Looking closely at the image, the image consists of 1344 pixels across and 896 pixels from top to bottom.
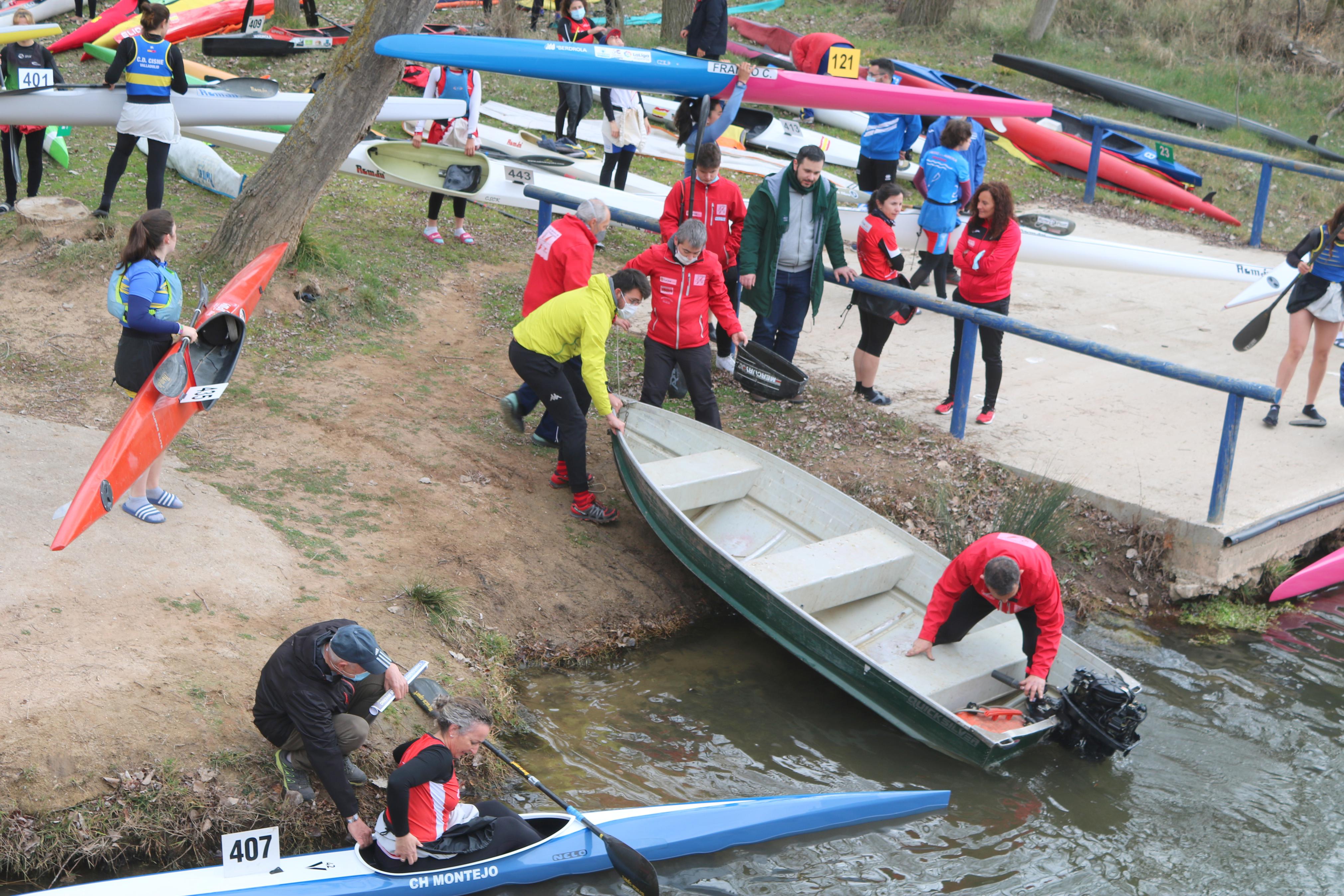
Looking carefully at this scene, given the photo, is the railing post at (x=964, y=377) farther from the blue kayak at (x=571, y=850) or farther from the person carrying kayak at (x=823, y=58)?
the person carrying kayak at (x=823, y=58)

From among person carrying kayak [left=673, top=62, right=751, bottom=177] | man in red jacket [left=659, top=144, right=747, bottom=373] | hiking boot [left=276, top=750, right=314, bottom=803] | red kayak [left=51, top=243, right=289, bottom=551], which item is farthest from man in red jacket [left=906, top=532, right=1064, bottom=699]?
person carrying kayak [left=673, top=62, right=751, bottom=177]

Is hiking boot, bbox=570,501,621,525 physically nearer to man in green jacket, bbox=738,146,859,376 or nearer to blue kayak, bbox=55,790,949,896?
man in green jacket, bbox=738,146,859,376

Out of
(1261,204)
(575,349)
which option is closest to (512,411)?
(575,349)

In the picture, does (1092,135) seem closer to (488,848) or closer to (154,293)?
(154,293)

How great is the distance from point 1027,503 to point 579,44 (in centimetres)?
507

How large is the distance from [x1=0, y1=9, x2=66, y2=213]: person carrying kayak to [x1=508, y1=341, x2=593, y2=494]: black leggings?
17.9 ft

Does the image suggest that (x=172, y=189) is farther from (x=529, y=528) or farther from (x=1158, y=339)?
(x=1158, y=339)

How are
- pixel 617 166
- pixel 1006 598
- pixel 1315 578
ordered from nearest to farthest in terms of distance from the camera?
pixel 1006 598, pixel 1315 578, pixel 617 166

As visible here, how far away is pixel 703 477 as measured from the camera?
6879 millimetres

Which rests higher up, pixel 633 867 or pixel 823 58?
pixel 823 58

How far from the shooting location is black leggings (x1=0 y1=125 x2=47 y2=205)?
9297 mm

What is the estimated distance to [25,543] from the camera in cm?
534

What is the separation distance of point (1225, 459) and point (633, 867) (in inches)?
182

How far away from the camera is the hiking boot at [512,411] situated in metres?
7.48
